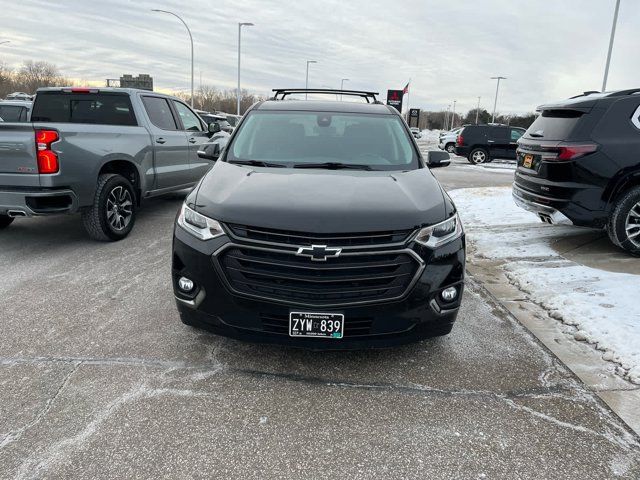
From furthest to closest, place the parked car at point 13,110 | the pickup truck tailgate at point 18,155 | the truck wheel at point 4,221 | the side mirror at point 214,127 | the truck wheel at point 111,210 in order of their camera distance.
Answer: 1. the parked car at point 13,110
2. the side mirror at point 214,127
3. the truck wheel at point 4,221
4. the truck wheel at point 111,210
5. the pickup truck tailgate at point 18,155

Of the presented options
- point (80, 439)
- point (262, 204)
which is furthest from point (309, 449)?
point (262, 204)

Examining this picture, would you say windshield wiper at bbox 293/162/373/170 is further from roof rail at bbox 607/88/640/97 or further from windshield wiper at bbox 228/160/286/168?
roof rail at bbox 607/88/640/97

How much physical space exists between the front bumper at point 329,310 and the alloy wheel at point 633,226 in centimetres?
357

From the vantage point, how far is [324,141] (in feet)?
14.2

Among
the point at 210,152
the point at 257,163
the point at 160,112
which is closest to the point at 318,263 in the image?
the point at 257,163

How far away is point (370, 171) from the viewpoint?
3.91 metres

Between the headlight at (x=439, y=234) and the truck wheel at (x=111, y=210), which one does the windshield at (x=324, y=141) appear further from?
the truck wheel at (x=111, y=210)

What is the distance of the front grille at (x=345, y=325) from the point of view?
2904 millimetres

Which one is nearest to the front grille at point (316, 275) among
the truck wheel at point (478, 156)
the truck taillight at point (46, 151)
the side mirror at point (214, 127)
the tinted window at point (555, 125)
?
the truck taillight at point (46, 151)

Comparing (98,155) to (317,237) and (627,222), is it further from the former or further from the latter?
(627,222)

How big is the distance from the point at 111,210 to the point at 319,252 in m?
4.32

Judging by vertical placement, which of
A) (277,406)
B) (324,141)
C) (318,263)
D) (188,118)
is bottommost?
(277,406)

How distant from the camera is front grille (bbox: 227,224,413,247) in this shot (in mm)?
2861

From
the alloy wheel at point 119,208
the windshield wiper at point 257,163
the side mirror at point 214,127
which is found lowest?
the alloy wheel at point 119,208
